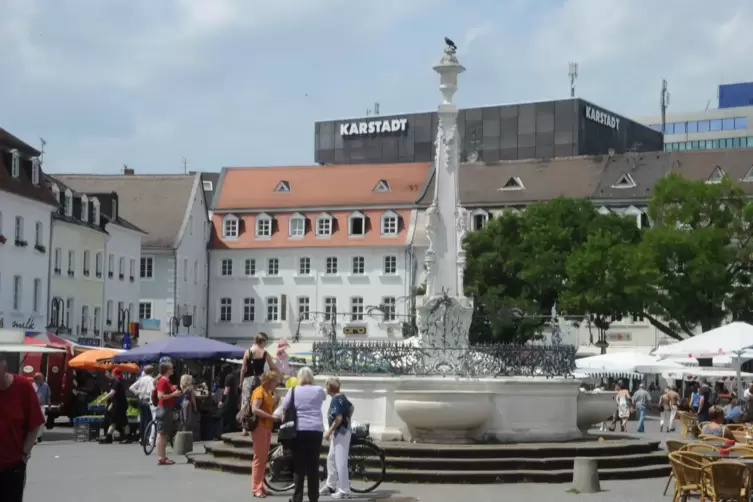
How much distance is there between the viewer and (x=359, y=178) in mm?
83500

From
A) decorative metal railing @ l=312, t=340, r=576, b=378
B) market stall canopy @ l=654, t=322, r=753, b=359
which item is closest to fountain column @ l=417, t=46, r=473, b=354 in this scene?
decorative metal railing @ l=312, t=340, r=576, b=378

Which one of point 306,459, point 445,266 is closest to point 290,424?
point 306,459

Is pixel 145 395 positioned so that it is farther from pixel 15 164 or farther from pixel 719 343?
pixel 15 164

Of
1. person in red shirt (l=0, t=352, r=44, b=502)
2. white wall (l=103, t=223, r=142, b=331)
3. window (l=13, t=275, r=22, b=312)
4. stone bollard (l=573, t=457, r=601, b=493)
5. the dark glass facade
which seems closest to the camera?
person in red shirt (l=0, t=352, r=44, b=502)

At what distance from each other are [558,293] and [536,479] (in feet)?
139

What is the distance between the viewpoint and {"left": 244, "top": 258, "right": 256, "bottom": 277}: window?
82062 millimetres

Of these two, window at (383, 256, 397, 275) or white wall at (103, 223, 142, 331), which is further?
window at (383, 256, 397, 275)

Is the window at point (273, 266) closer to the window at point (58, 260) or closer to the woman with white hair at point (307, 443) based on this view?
the window at point (58, 260)

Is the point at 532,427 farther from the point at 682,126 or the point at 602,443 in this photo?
the point at 682,126

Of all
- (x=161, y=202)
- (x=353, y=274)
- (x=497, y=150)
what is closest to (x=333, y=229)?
(x=353, y=274)

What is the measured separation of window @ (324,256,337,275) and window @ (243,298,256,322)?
16.6 ft

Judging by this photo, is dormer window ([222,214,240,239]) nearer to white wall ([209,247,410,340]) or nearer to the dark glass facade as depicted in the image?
white wall ([209,247,410,340])

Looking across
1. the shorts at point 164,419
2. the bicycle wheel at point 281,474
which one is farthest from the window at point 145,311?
the bicycle wheel at point 281,474

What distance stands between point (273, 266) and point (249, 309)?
118 inches
